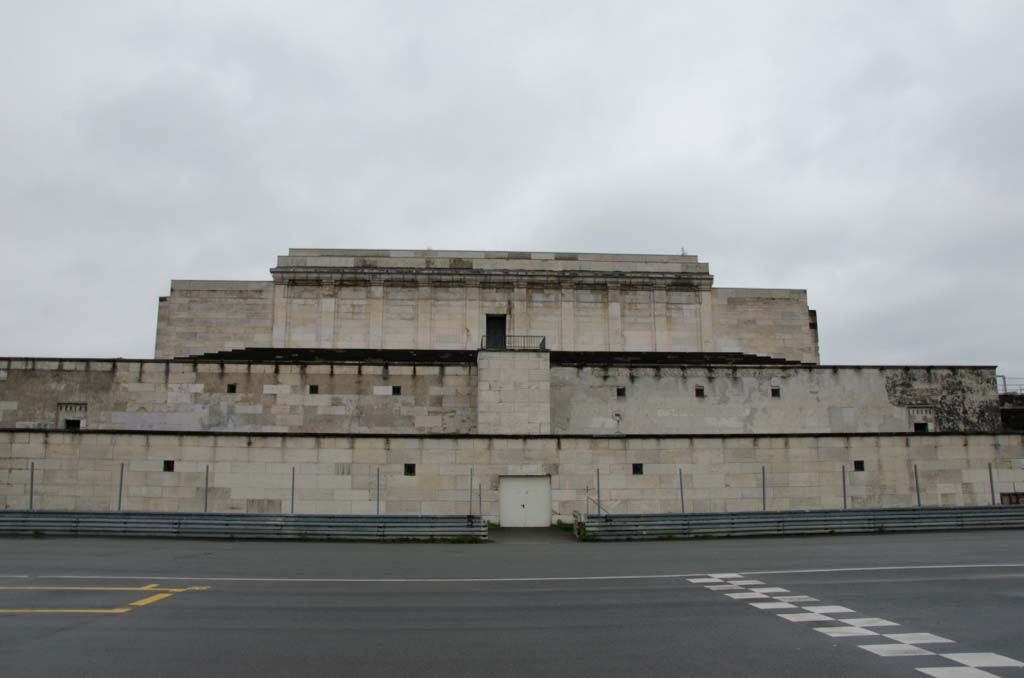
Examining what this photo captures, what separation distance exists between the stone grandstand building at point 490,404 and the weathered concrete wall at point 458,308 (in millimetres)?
128

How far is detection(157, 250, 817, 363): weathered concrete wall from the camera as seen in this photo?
1954 inches

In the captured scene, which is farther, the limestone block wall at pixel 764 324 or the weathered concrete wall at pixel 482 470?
the limestone block wall at pixel 764 324

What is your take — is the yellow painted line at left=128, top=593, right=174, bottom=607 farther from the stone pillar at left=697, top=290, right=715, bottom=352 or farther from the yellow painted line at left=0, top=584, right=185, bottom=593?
the stone pillar at left=697, top=290, right=715, bottom=352

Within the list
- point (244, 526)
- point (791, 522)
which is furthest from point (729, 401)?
point (244, 526)

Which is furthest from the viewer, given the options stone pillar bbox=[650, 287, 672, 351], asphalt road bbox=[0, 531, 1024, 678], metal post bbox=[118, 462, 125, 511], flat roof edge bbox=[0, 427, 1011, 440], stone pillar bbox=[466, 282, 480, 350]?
stone pillar bbox=[650, 287, 672, 351]

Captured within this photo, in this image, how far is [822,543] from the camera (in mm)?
23516

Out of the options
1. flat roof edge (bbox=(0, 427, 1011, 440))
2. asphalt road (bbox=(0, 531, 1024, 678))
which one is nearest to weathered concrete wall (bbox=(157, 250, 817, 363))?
flat roof edge (bbox=(0, 427, 1011, 440))

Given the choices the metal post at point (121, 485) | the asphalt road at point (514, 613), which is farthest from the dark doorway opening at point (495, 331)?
the asphalt road at point (514, 613)

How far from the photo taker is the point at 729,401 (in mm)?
39219

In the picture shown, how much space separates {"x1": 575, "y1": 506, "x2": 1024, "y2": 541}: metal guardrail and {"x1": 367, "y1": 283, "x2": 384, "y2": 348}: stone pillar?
83.1ft

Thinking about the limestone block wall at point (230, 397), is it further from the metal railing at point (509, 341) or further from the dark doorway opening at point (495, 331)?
the dark doorway opening at point (495, 331)

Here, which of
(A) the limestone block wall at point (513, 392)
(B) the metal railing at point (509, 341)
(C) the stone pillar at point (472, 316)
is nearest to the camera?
(A) the limestone block wall at point (513, 392)

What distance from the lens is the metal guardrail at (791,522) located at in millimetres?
25922

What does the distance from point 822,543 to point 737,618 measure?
535 inches
